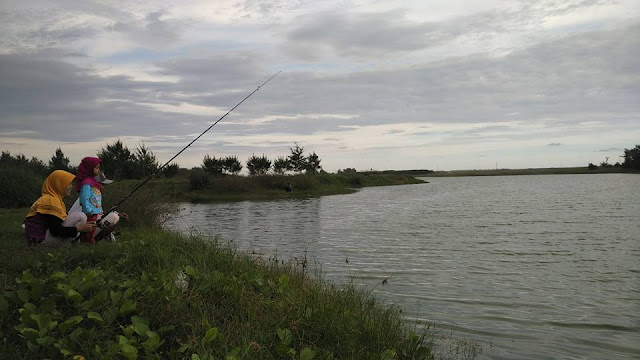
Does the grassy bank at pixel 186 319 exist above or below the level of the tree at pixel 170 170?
below

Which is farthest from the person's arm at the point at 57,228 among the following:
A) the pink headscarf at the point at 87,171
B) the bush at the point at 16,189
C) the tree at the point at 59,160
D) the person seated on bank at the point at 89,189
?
the tree at the point at 59,160

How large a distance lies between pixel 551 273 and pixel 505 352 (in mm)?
5519

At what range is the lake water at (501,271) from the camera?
Answer: 6.84m

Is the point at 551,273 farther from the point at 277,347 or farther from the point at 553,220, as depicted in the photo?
the point at 553,220

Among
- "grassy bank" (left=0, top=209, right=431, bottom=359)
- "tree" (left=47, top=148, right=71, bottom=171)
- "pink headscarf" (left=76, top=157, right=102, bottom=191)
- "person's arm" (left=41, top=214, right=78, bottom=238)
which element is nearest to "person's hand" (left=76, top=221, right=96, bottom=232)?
"person's arm" (left=41, top=214, right=78, bottom=238)

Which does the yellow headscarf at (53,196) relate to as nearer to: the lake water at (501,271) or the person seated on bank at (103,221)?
the person seated on bank at (103,221)

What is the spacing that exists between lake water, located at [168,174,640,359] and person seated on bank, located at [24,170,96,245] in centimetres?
350

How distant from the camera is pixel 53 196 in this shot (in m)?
8.28

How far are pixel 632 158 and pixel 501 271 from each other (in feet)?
379

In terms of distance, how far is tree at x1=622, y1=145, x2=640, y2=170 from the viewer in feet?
339

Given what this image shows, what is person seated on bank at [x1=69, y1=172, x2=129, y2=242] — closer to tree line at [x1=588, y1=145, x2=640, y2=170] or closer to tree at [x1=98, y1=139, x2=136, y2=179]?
tree at [x1=98, y1=139, x2=136, y2=179]

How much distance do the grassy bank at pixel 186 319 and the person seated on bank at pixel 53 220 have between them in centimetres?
172

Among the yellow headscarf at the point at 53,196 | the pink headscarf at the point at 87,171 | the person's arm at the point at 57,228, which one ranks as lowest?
the person's arm at the point at 57,228

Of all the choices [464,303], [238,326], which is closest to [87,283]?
[238,326]
